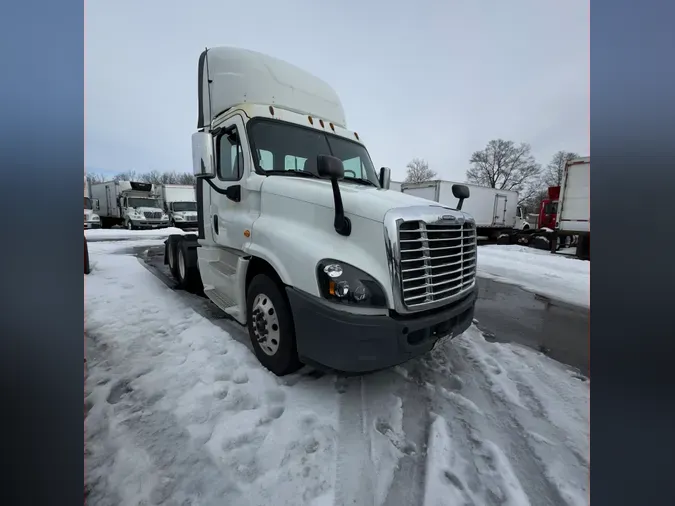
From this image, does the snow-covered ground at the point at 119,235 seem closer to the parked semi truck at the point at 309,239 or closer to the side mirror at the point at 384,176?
the parked semi truck at the point at 309,239

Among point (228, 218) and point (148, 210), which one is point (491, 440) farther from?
point (148, 210)

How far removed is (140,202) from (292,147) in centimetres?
2467

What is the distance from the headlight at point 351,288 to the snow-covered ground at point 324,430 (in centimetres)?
96

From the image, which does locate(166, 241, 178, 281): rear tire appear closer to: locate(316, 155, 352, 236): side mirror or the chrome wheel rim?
the chrome wheel rim

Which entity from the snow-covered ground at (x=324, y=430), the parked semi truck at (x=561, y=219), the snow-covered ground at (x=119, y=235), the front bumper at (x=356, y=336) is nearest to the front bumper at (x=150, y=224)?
the snow-covered ground at (x=119, y=235)

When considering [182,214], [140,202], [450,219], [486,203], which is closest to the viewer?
[450,219]

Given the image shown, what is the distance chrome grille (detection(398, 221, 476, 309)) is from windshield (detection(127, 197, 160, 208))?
2627cm

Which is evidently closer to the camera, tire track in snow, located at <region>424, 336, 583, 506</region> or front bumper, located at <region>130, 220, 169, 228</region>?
tire track in snow, located at <region>424, 336, 583, 506</region>

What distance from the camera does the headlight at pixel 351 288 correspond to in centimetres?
217

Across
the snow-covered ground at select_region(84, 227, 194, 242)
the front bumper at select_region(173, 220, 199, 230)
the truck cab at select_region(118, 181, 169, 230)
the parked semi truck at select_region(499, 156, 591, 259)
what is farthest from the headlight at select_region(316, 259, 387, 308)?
the front bumper at select_region(173, 220, 199, 230)

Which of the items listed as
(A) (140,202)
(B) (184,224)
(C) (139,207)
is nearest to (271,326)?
(B) (184,224)

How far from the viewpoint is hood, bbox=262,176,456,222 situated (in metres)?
2.33

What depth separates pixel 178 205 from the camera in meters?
24.8
